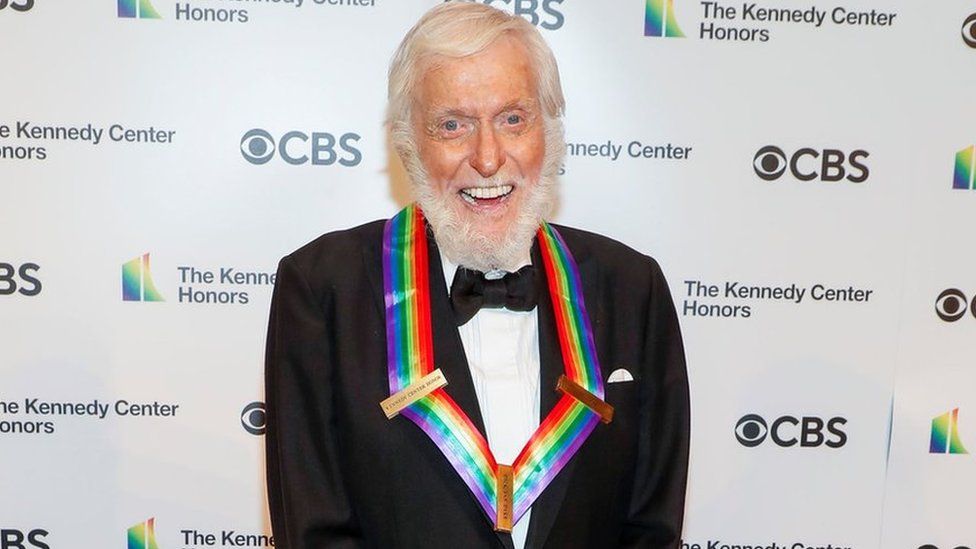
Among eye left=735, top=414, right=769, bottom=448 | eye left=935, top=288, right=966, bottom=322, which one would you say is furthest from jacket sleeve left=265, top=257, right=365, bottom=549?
eye left=935, top=288, right=966, bottom=322

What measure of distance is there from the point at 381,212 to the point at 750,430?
1330 millimetres

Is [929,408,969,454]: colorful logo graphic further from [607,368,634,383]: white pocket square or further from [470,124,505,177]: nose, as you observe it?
[470,124,505,177]: nose

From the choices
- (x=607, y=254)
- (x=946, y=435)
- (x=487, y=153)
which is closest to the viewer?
(x=487, y=153)

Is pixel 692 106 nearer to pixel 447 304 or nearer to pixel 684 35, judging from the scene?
pixel 684 35

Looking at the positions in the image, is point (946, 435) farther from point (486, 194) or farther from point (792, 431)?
point (486, 194)

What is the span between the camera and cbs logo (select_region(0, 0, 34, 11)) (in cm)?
228

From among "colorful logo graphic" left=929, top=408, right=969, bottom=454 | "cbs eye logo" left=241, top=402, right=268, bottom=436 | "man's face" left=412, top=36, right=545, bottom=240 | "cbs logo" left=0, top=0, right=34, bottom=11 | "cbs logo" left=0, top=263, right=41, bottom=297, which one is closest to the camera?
"man's face" left=412, top=36, right=545, bottom=240

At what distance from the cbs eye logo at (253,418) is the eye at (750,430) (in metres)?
1.47

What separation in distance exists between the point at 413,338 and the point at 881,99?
1704 millimetres

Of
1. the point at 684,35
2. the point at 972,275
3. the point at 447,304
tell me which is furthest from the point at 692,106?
the point at 447,304

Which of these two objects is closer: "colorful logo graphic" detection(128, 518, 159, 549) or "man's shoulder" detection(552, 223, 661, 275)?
"man's shoulder" detection(552, 223, 661, 275)

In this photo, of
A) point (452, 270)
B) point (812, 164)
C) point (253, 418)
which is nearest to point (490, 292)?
point (452, 270)

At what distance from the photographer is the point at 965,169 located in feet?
8.13

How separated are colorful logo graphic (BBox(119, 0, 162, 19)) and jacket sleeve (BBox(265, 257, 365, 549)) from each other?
46.2 inches
